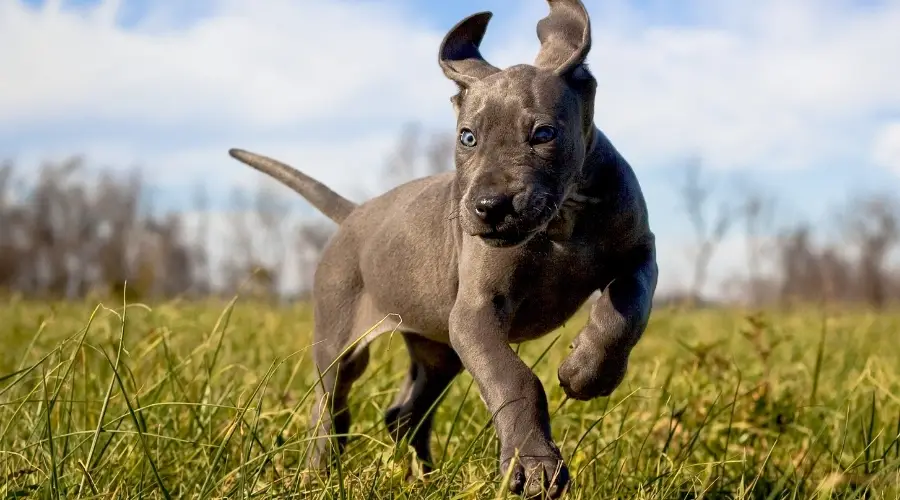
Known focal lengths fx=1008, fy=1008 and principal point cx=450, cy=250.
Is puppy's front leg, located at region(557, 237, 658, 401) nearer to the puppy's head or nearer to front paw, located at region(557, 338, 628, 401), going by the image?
front paw, located at region(557, 338, 628, 401)

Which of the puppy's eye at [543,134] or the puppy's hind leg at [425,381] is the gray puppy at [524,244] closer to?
the puppy's eye at [543,134]

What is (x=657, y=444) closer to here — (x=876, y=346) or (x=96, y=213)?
(x=876, y=346)

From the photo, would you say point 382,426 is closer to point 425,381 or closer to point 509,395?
point 425,381

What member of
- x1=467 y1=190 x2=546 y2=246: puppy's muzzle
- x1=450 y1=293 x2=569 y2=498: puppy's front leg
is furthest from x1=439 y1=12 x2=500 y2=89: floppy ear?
x1=450 y1=293 x2=569 y2=498: puppy's front leg

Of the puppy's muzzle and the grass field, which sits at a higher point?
the puppy's muzzle

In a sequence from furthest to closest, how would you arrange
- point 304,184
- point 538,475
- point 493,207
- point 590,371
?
point 304,184
point 590,371
point 493,207
point 538,475

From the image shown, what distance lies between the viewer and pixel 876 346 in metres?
7.99

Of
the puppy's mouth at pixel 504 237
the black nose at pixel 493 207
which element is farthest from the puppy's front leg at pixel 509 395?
the black nose at pixel 493 207

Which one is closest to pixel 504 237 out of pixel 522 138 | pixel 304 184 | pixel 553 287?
pixel 522 138

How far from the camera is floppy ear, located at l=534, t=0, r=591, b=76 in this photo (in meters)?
3.08

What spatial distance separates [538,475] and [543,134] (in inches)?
37.6

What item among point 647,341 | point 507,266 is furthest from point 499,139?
point 647,341

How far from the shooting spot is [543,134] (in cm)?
287

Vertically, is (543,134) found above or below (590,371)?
above
